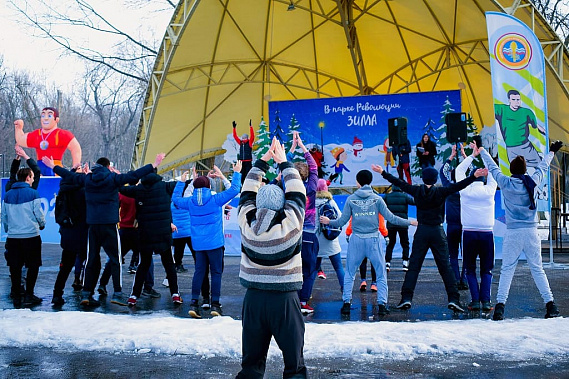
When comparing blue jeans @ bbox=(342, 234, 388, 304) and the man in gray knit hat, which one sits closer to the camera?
the man in gray knit hat

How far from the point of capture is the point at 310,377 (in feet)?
18.2

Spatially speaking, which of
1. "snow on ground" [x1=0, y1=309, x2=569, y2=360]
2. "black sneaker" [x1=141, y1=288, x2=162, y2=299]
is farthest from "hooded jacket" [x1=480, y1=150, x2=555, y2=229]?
"black sneaker" [x1=141, y1=288, x2=162, y2=299]

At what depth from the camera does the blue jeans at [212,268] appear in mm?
8656

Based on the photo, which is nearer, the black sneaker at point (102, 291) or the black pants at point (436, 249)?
the black pants at point (436, 249)

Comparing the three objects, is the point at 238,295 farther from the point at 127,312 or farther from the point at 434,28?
the point at 434,28

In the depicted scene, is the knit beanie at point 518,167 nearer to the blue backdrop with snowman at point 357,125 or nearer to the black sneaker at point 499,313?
the black sneaker at point 499,313

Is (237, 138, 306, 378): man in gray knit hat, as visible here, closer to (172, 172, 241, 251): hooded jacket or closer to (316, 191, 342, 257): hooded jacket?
(172, 172, 241, 251): hooded jacket

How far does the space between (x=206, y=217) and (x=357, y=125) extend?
1385 centimetres

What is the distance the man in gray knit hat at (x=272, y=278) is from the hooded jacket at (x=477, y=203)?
4786mm

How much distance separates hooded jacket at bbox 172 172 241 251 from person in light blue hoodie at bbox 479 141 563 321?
135 inches

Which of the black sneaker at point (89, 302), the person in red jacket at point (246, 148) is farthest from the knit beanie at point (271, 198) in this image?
the person in red jacket at point (246, 148)

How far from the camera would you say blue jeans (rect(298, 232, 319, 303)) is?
29.0 feet

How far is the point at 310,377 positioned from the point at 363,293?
17.1ft

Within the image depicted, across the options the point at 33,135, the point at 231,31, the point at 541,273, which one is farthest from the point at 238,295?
the point at 231,31
